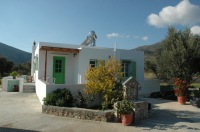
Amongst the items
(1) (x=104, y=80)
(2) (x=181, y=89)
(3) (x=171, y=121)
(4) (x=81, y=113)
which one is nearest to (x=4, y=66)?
(2) (x=181, y=89)

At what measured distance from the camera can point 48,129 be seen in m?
8.28

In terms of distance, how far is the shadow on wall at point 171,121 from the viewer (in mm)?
9039

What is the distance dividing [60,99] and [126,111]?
3.34m

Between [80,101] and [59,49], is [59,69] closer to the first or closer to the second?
[59,49]

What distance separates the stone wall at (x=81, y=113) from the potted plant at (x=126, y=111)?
1.46 feet

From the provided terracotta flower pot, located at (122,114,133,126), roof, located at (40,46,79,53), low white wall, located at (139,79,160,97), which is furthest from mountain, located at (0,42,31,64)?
terracotta flower pot, located at (122,114,133,126)

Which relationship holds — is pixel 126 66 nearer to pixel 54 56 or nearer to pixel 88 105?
pixel 54 56

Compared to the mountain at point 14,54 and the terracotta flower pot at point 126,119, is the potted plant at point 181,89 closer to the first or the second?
the terracotta flower pot at point 126,119

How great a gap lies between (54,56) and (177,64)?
8740 millimetres

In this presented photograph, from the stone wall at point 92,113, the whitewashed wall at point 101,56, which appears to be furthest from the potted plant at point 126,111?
the whitewashed wall at point 101,56

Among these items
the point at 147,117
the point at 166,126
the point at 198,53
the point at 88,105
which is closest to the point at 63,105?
the point at 88,105

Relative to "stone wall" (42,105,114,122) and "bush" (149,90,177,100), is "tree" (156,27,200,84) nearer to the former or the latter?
"bush" (149,90,177,100)

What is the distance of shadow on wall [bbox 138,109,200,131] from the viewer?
904cm

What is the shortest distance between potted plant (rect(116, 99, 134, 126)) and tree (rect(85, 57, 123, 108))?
1.85m
